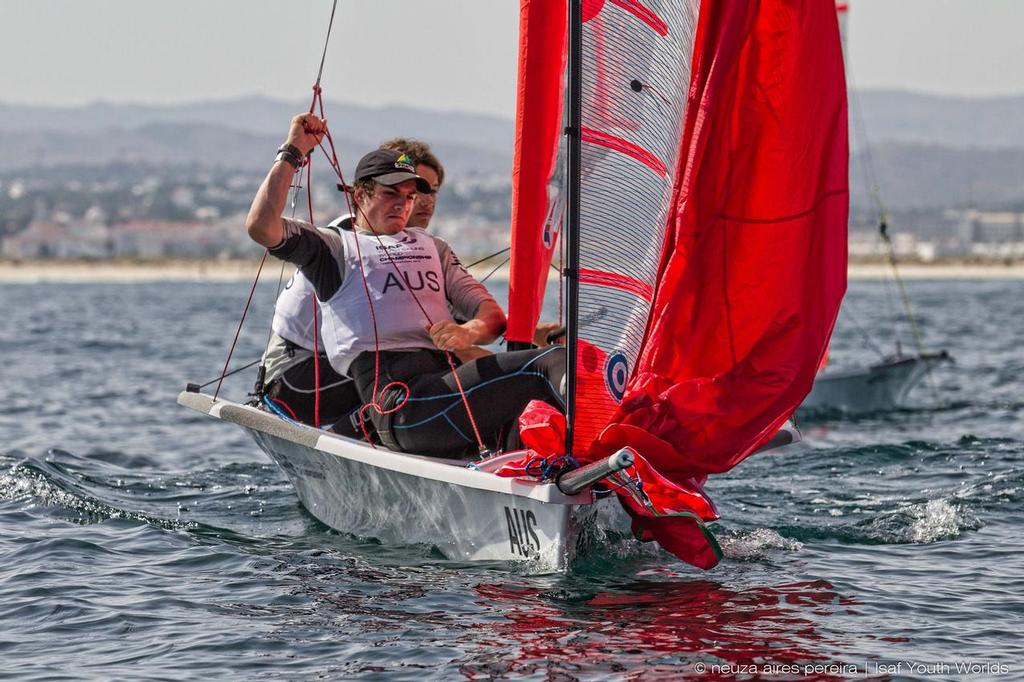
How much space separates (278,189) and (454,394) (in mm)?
1075

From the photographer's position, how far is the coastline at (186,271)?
3334 inches

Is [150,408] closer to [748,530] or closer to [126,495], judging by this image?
[126,495]

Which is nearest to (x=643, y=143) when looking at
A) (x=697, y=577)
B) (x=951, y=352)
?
(x=697, y=577)

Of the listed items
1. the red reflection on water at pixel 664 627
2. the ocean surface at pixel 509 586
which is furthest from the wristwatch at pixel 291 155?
the red reflection on water at pixel 664 627

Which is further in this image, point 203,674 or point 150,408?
point 150,408

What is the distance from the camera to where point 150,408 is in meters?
13.2

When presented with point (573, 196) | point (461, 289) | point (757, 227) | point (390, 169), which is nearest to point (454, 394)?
point (461, 289)

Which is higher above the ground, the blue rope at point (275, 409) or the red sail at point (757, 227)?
the red sail at point (757, 227)

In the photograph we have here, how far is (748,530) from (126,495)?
11.0 feet

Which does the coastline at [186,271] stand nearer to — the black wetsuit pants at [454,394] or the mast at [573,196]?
the black wetsuit pants at [454,394]

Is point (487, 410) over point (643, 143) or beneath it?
beneath

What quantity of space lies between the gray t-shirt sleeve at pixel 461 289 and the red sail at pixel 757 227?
83 centimetres

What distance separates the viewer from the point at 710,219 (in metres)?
5.60

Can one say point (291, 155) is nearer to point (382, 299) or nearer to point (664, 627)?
point (382, 299)
